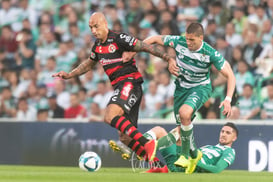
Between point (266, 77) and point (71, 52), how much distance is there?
573cm

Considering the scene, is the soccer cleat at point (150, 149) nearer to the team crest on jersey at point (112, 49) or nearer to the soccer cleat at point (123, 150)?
the soccer cleat at point (123, 150)

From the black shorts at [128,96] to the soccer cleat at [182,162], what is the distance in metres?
0.96

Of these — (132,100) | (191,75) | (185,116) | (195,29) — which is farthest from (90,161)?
(195,29)

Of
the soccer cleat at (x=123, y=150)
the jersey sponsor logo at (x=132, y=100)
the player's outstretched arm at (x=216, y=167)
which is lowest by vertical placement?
the player's outstretched arm at (x=216, y=167)

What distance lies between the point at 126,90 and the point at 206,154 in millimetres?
1936

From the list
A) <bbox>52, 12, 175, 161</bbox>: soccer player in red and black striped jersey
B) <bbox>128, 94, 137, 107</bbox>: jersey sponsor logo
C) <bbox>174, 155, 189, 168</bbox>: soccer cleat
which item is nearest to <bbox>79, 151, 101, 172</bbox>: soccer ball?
<bbox>52, 12, 175, 161</bbox>: soccer player in red and black striped jersey

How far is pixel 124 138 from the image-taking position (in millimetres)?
11703

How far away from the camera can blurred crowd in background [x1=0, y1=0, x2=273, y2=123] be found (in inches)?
643

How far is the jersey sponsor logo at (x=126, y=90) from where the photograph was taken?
11430 mm

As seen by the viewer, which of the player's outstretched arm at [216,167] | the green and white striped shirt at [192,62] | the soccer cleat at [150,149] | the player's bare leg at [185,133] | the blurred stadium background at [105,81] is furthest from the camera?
the blurred stadium background at [105,81]

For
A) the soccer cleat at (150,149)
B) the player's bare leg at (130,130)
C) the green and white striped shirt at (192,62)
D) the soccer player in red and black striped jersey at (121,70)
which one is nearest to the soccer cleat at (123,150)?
the soccer player in red and black striped jersey at (121,70)

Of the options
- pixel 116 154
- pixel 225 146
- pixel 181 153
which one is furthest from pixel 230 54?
pixel 181 153

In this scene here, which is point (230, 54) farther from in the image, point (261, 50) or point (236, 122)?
point (236, 122)

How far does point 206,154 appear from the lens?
12500 millimetres
